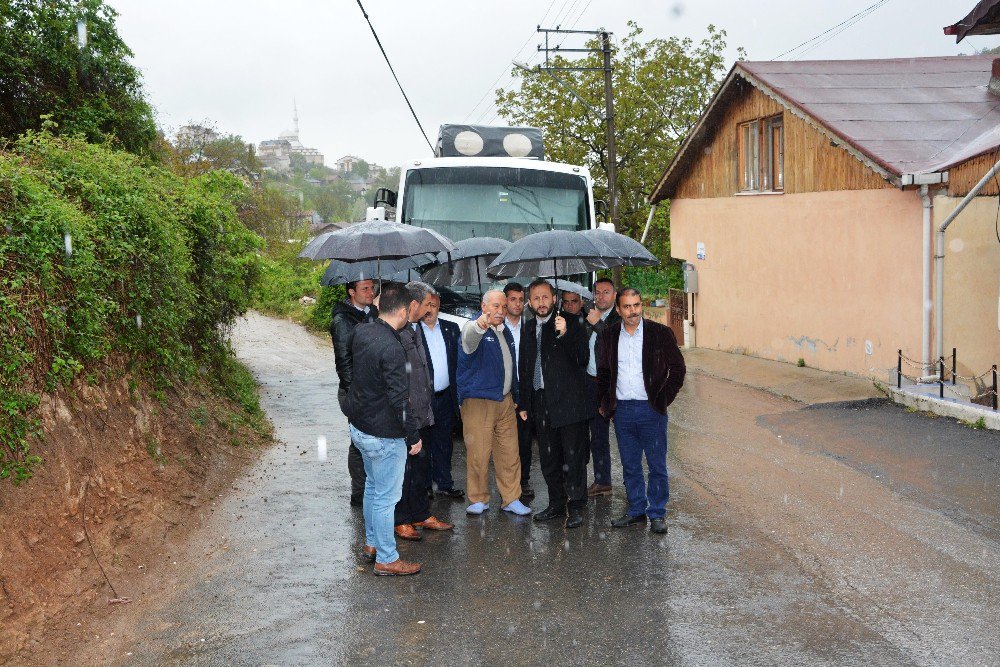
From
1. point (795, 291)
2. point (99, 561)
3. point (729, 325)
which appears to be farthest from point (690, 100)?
point (99, 561)

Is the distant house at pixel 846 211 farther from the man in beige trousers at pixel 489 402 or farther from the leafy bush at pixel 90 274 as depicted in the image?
the leafy bush at pixel 90 274

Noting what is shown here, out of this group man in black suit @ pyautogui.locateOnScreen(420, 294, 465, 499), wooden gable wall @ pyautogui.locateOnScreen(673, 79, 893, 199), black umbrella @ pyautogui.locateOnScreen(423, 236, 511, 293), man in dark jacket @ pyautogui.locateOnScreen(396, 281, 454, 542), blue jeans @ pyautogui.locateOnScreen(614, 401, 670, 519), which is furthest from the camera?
wooden gable wall @ pyautogui.locateOnScreen(673, 79, 893, 199)

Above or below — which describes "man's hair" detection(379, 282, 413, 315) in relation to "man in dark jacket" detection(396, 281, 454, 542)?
above

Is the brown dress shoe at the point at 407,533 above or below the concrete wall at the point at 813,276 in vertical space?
below

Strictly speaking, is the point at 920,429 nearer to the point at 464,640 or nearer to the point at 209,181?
the point at 464,640

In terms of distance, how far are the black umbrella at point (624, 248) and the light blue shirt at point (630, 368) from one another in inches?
35.3

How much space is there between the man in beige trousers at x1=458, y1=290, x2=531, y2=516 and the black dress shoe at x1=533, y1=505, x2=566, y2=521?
166mm

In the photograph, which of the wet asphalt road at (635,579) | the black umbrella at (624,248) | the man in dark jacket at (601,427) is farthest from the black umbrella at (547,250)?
the wet asphalt road at (635,579)

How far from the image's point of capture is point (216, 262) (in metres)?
11.2

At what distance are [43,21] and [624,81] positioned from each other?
28378 mm

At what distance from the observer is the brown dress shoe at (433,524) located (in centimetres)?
727


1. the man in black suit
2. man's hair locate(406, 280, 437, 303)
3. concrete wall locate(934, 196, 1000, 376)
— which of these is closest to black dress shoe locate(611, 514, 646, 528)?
the man in black suit

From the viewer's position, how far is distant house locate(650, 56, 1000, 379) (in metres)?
13.8

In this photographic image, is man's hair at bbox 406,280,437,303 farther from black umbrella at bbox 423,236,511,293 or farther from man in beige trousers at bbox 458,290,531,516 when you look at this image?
black umbrella at bbox 423,236,511,293
